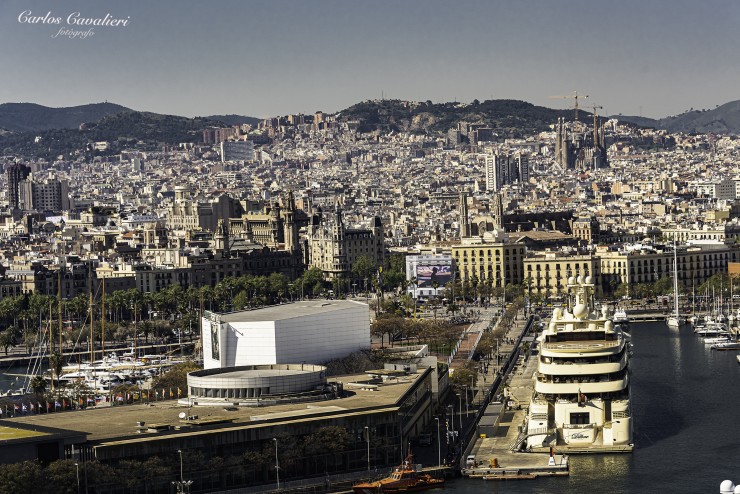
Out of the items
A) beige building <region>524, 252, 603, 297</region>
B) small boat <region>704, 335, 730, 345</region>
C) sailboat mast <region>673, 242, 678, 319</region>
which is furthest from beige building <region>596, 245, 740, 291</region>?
small boat <region>704, 335, 730, 345</region>

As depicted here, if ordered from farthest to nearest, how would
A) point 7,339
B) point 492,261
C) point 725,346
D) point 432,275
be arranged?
point 432,275, point 492,261, point 7,339, point 725,346

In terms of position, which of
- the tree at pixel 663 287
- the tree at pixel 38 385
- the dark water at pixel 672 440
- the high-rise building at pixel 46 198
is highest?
the high-rise building at pixel 46 198

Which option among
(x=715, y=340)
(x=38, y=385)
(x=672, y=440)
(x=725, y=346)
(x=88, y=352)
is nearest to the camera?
(x=672, y=440)

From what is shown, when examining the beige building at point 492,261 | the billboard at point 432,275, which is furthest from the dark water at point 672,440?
the billboard at point 432,275

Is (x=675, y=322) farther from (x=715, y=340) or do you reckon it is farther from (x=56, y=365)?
(x=56, y=365)

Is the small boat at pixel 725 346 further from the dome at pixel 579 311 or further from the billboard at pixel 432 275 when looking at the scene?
the billboard at pixel 432 275

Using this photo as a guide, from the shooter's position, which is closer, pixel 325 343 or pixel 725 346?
pixel 325 343

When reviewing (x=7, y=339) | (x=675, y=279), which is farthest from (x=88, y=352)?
(x=675, y=279)

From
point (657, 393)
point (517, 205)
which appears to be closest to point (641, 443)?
point (657, 393)
